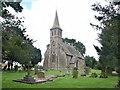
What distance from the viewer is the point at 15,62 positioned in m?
19.6

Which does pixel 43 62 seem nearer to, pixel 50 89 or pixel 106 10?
pixel 50 89

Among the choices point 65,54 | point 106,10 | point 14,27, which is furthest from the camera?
point 65,54

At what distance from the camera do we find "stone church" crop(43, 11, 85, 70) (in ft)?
80.2

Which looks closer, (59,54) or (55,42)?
(55,42)

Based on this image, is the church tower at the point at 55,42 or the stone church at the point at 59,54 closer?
the church tower at the point at 55,42

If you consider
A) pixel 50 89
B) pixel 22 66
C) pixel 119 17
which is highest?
pixel 119 17

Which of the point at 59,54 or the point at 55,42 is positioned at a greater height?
the point at 55,42

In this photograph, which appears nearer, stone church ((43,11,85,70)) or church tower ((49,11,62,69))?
church tower ((49,11,62,69))

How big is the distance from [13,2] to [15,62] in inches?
373

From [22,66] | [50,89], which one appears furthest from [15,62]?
[50,89]

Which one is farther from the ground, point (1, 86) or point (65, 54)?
point (65, 54)

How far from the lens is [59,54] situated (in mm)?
30000

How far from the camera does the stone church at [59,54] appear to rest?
2444 centimetres

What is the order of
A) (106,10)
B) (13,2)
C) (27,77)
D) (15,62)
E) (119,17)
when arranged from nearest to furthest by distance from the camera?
Answer: (119,17), (106,10), (13,2), (27,77), (15,62)
